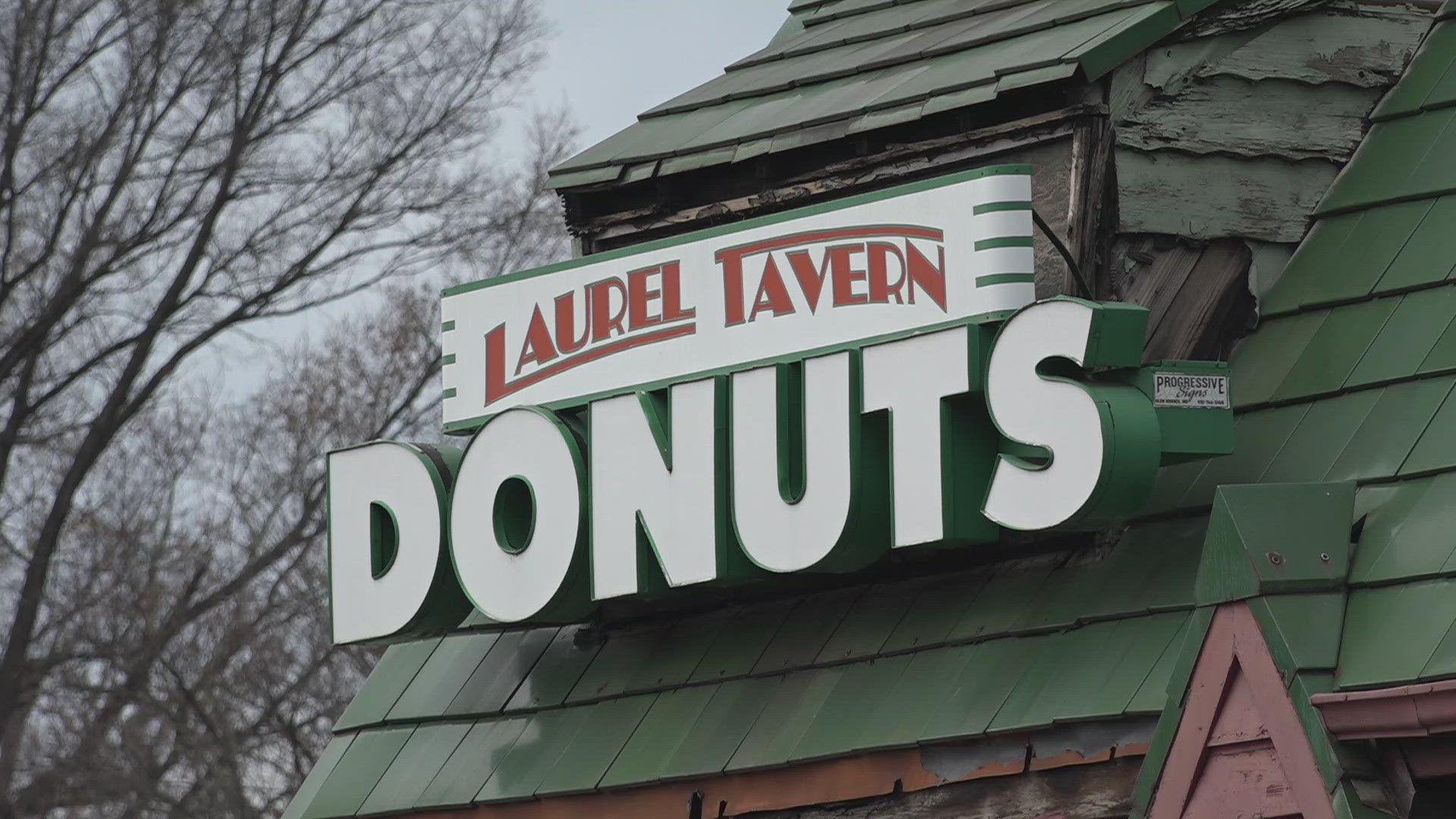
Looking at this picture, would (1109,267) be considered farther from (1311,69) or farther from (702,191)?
(702,191)

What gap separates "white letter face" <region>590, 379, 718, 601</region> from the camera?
9188 millimetres

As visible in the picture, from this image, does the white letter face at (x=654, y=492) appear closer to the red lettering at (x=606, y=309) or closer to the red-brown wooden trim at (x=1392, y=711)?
the red lettering at (x=606, y=309)

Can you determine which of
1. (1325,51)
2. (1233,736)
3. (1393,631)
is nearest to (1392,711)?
(1393,631)

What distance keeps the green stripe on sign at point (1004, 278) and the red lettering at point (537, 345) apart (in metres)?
2.11

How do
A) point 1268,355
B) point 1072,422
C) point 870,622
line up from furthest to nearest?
point 870,622 < point 1268,355 < point 1072,422

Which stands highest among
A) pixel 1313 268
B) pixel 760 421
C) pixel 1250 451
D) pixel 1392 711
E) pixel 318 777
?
pixel 760 421

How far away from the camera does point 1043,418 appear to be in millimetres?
8219

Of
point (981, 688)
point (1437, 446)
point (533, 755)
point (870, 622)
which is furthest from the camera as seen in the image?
point (533, 755)

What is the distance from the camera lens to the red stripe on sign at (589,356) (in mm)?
9562

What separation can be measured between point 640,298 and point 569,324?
0.39 meters

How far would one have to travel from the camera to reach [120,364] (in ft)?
76.1

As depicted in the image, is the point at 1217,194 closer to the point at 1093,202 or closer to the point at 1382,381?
the point at 1093,202

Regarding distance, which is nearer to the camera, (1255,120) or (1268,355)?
(1268,355)

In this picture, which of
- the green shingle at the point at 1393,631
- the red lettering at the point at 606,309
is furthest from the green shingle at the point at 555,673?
the green shingle at the point at 1393,631
